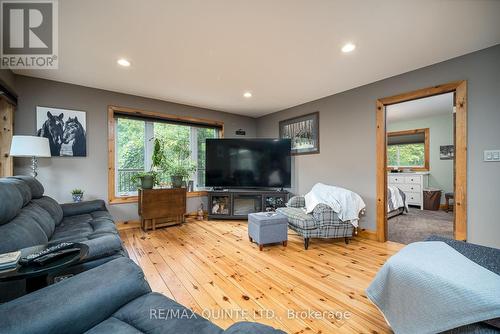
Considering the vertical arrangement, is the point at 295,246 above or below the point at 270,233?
below

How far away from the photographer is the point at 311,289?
1876 millimetres

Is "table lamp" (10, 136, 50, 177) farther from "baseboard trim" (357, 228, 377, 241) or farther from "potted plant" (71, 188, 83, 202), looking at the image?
"baseboard trim" (357, 228, 377, 241)

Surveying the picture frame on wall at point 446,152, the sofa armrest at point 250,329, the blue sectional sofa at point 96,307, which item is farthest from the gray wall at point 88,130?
the picture frame on wall at point 446,152

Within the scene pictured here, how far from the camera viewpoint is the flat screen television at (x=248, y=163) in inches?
167

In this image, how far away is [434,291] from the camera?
108 centimetres

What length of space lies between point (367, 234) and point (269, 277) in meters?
1.94

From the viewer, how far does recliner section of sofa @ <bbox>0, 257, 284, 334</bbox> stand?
0.76 m

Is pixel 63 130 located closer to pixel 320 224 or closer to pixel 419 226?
pixel 320 224

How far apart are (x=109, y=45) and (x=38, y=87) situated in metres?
1.74

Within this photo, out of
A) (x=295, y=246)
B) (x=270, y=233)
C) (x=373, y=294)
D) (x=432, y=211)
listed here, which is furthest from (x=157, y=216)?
(x=432, y=211)

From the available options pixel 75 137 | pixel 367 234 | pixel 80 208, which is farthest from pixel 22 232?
pixel 367 234

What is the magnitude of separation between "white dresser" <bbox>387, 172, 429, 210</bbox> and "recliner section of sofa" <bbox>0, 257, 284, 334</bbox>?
6358 mm

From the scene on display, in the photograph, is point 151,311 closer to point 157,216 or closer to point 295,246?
point 295,246

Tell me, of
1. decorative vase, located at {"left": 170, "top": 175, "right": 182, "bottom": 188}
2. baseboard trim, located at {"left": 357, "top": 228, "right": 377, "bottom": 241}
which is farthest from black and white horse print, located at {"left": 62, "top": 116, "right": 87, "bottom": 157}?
baseboard trim, located at {"left": 357, "top": 228, "right": 377, "bottom": 241}
